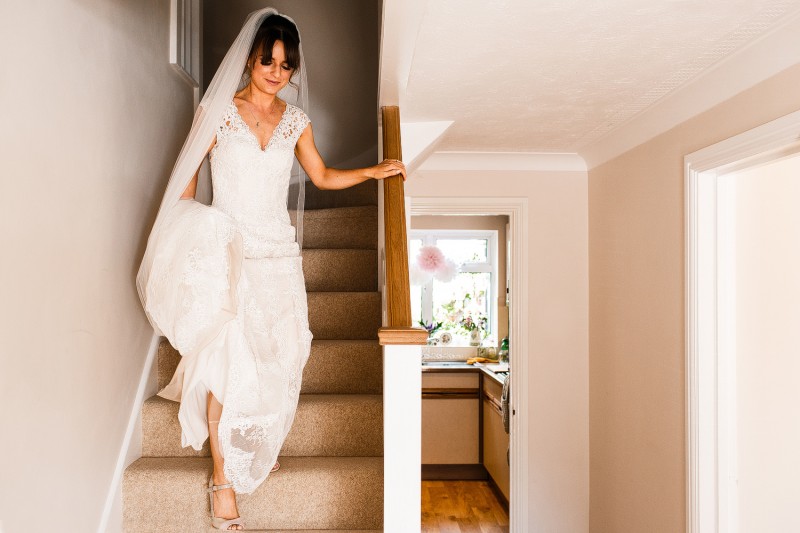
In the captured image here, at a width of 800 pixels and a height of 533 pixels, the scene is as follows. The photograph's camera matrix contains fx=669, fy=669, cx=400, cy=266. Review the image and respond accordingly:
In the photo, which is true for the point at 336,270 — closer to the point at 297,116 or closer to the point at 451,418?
the point at 297,116

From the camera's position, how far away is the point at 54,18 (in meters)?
1.82

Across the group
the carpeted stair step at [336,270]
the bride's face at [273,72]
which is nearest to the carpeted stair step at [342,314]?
the carpeted stair step at [336,270]

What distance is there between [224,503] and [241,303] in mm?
655

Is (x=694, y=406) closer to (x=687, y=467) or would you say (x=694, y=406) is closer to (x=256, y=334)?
(x=687, y=467)

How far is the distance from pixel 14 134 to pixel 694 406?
249 centimetres

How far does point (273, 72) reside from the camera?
2.20m

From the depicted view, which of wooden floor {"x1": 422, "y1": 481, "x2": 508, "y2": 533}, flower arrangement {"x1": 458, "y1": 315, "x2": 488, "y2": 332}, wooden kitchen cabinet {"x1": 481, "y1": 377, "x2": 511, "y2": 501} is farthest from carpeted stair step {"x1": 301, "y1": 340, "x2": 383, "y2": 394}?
flower arrangement {"x1": 458, "y1": 315, "x2": 488, "y2": 332}

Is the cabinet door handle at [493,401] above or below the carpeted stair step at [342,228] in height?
below

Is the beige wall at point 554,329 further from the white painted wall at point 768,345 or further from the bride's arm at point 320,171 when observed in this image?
the bride's arm at point 320,171

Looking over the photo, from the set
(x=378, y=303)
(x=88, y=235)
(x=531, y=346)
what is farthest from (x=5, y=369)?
(x=531, y=346)

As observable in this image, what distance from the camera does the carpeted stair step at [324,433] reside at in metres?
2.47

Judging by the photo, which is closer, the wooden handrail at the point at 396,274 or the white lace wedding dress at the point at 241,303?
the wooden handrail at the point at 396,274

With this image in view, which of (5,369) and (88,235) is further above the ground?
(88,235)

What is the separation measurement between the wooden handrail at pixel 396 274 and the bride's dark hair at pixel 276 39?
1.61 feet
